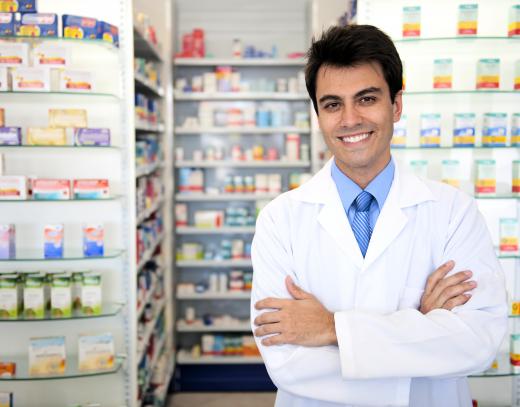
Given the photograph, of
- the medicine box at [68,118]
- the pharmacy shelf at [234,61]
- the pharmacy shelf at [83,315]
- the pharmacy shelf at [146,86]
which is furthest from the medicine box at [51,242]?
the pharmacy shelf at [234,61]

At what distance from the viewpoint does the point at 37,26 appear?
3180 mm

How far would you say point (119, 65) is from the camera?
3422 mm

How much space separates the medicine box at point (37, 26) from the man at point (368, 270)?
1.81m

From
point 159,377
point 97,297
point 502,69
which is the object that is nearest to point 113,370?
point 97,297

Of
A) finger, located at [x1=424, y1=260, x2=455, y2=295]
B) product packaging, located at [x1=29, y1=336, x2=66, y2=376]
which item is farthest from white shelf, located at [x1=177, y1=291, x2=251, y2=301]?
finger, located at [x1=424, y1=260, x2=455, y2=295]

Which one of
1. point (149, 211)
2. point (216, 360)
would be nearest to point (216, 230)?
point (216, 360)

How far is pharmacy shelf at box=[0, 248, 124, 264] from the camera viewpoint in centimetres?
322

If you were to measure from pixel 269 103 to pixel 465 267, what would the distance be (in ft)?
14.5

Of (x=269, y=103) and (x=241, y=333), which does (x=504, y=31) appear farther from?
(x=241, y=333)

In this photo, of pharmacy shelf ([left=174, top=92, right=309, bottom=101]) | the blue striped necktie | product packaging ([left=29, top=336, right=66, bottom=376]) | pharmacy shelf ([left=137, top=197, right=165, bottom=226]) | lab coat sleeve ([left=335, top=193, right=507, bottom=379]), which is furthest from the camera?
pharmacy shelf ([left=174, top=92, right=309, bottom=101])

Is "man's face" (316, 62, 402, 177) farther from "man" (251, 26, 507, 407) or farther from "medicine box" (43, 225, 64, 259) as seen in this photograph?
"medicine box" (43, 225, 64, 259)

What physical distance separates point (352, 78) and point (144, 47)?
3209 mm

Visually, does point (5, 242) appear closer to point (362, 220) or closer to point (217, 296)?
point (362, 220)

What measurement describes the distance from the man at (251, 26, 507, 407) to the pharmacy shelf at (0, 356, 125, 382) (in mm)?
1635
